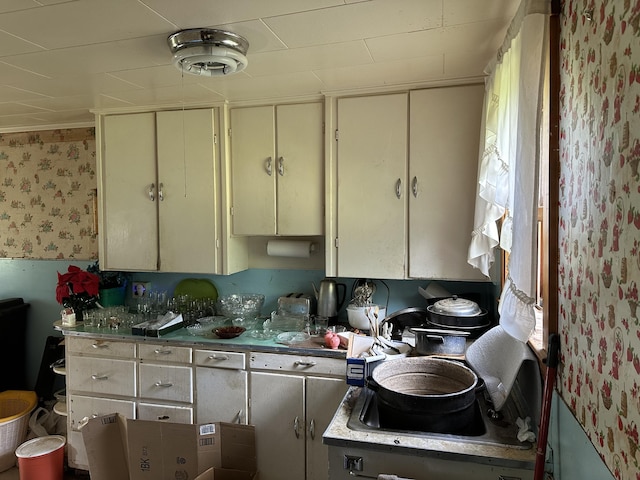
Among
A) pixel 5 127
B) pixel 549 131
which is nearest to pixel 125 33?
pixel 549 131

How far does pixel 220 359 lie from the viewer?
2412 millimetres

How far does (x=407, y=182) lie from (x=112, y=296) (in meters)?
2.21

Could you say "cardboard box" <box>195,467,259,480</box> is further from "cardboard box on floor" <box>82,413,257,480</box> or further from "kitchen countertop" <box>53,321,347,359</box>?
"kitchen countertop" <box>53,321,347,359</box>

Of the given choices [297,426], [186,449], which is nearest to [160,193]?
[186,449]

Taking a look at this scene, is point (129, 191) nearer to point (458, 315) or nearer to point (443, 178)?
point (443, 178)

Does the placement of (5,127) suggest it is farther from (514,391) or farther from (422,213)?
(514,391)

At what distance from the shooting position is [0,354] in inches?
126

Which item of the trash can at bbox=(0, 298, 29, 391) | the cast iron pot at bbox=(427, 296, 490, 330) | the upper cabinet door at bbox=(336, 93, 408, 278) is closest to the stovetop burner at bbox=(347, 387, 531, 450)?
the cast iron pot at bbox=(427, 296, 490, 330)

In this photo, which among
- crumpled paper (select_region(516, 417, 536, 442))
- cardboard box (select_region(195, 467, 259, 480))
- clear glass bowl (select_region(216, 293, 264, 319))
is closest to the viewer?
crumpled paper (select_region(516, 417, 536, 442))

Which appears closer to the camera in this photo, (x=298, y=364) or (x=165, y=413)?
(x=298, y=364)

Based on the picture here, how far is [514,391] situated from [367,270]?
1.02 meters

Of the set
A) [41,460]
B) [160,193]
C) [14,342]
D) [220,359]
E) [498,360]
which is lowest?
[41,460]

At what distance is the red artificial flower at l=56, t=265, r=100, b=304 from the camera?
112 inches

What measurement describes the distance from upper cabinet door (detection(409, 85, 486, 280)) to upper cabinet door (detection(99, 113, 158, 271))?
5.45 feet
